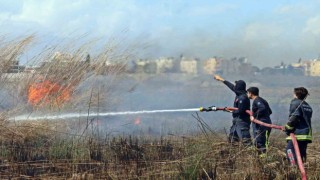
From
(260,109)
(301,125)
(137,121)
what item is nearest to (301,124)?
(301,125)

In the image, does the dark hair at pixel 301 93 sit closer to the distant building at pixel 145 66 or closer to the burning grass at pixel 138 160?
the burning grass at pixel 138 160

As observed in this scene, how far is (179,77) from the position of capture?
12922mm

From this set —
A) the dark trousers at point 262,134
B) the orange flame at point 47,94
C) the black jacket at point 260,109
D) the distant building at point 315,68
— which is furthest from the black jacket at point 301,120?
the distant building at point 315,68

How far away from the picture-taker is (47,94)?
10406 mm

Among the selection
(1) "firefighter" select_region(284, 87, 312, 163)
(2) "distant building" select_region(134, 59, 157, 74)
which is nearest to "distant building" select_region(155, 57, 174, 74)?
(2) "distant building" select_region(134, 59, 157, 74)

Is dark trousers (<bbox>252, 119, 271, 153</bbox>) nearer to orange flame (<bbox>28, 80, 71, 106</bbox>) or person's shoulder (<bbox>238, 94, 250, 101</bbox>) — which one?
person's shoulder (<bbox>238, 94, 250, 101</bbox>)

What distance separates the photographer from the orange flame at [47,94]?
10.4 metres

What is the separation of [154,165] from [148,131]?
443 cm

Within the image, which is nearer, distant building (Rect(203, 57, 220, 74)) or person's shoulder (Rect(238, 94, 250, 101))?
person's shoulder (Rect(238, 94, 250, 101))

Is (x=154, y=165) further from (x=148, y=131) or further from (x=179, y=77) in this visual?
(x=179, y=77)

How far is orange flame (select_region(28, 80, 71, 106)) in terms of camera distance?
34.0ft

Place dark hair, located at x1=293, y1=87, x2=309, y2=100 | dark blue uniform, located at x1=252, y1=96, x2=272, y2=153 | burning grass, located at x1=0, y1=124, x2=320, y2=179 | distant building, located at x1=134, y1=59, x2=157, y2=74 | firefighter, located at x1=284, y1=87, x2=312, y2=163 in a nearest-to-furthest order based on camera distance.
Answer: burning grass, located at x1=0, y1=124, x2=320, y2=179 < firefighter, located at x1=284, y1=87, x2=312, y2=163 < dark hair, located at x1=293, y1=87, x2=309, y2=100 < dark blue uniform, located at x1=252, y1=96, x2=272, y2=153 < distant building, located at x1=134, y1=59, x2=157, y2=74

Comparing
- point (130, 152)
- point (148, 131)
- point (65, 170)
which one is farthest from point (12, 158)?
point (148, 131)

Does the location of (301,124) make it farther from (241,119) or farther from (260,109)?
(241,119)
